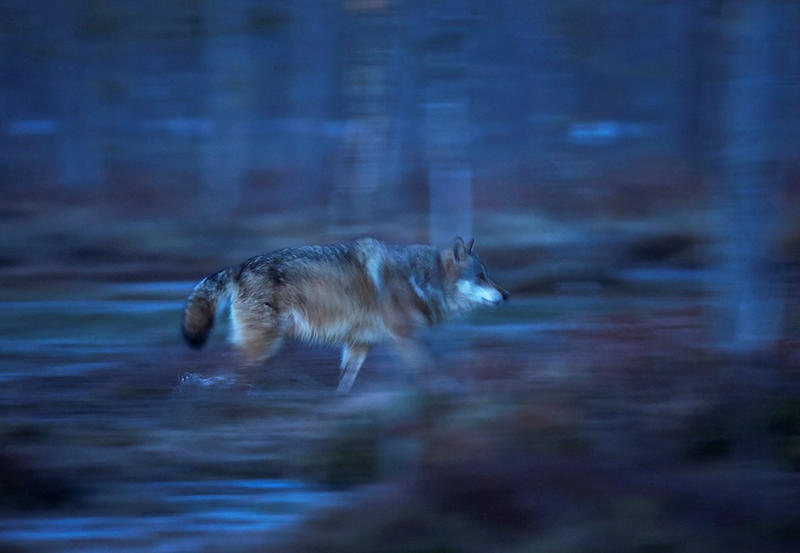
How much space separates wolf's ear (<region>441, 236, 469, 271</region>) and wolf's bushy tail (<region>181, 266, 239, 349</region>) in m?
2.41

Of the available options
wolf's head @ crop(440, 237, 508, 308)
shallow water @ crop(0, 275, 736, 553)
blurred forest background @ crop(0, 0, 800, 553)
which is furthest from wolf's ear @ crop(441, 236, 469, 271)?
shallow water @ crop(0, 275, 736, 553)

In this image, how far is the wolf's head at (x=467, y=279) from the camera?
1014 cm

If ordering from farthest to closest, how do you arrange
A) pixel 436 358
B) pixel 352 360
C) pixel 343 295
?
pixel 352 360
pixel 343 295
pixel 436 358

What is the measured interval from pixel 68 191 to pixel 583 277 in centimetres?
1678

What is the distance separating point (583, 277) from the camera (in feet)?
48.7

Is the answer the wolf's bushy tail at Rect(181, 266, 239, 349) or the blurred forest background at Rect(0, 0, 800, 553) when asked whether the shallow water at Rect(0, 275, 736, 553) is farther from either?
the wolf's bushy tail at Rect(181, 266, 239, 349)

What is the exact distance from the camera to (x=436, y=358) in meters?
8.05

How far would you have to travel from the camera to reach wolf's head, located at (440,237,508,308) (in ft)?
33.3

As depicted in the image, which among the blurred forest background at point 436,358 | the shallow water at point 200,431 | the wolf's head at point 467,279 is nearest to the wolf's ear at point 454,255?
the wolf's head at point 467,279

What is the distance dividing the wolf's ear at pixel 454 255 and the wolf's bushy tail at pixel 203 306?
241 cm

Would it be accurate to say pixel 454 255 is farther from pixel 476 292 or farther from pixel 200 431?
pixel 200 431

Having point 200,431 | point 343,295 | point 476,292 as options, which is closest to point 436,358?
point 343,295

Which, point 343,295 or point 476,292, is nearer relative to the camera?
point 343,295

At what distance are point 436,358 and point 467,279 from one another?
7.51ft
